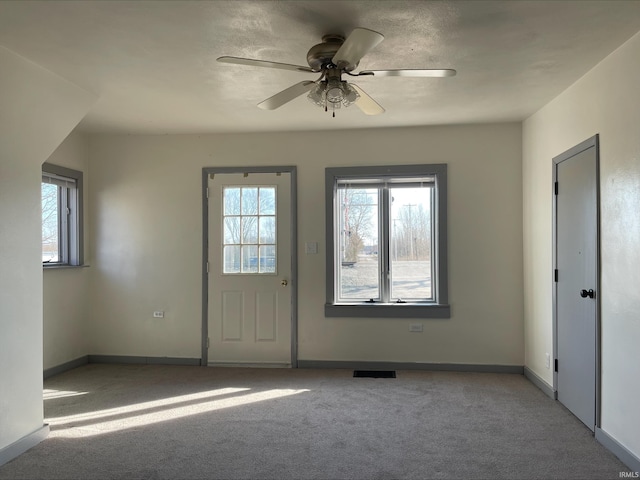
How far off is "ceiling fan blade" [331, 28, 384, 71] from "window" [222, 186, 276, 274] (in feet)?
8.20

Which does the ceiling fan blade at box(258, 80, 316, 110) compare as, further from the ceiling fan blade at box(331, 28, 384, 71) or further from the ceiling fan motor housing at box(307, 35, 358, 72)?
the ceiling fan blade at box(331, 28, 384, 71)

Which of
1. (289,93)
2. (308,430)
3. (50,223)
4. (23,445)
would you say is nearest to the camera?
(289,93)

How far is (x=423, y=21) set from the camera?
2.40m

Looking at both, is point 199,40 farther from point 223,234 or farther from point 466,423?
point 466,423

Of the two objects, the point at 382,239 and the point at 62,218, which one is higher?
the point at 62,218

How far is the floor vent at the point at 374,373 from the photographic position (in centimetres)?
429

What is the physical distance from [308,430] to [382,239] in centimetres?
217

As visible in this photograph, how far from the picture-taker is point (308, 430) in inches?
121

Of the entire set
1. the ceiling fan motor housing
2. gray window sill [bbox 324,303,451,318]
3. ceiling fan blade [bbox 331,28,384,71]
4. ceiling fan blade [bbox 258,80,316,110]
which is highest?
the ceiling fan motor housing

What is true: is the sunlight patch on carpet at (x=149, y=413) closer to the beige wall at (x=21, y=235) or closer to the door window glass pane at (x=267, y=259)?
the beige wall at (x=21, y=235)

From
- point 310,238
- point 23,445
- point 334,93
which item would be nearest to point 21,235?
point 23,445

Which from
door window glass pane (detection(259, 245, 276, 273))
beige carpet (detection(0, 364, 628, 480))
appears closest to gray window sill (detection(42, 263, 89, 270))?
beige carpet (detection(0, 364, 628, 480))

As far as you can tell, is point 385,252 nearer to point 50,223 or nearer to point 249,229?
point 249,229

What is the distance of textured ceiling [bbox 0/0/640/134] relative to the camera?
226cm
